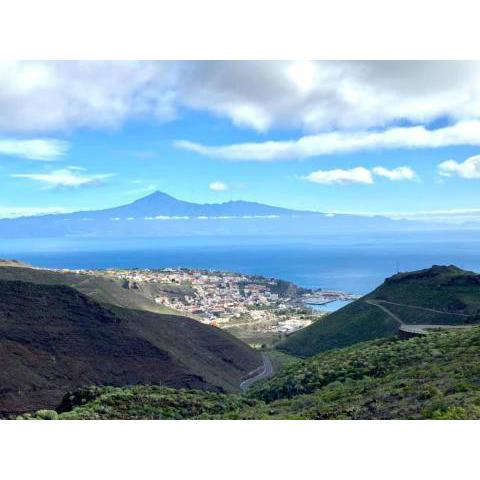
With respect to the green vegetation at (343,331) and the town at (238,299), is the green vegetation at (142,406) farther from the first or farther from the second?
the town at (238,299)

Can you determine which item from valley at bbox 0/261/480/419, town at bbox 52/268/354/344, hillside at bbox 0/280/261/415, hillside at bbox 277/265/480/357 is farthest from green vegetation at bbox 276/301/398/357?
town at bbox 52/268/354/344

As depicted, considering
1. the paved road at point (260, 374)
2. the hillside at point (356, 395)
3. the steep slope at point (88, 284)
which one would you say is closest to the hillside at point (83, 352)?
the paved road at point (260, 374)

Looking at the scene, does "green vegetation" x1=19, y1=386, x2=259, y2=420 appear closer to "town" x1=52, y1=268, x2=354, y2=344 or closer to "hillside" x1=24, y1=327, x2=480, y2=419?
"hillside" x1=24, y1=327, x2=480, y2=419

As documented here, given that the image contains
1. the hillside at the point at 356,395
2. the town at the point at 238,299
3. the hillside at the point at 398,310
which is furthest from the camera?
the town at the point at 238,299

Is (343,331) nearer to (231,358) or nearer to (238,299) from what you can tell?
(231,358)

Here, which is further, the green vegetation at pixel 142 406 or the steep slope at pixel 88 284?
the steep slope at pixel 88 284

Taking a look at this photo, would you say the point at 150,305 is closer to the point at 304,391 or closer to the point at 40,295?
the point at 40,295
